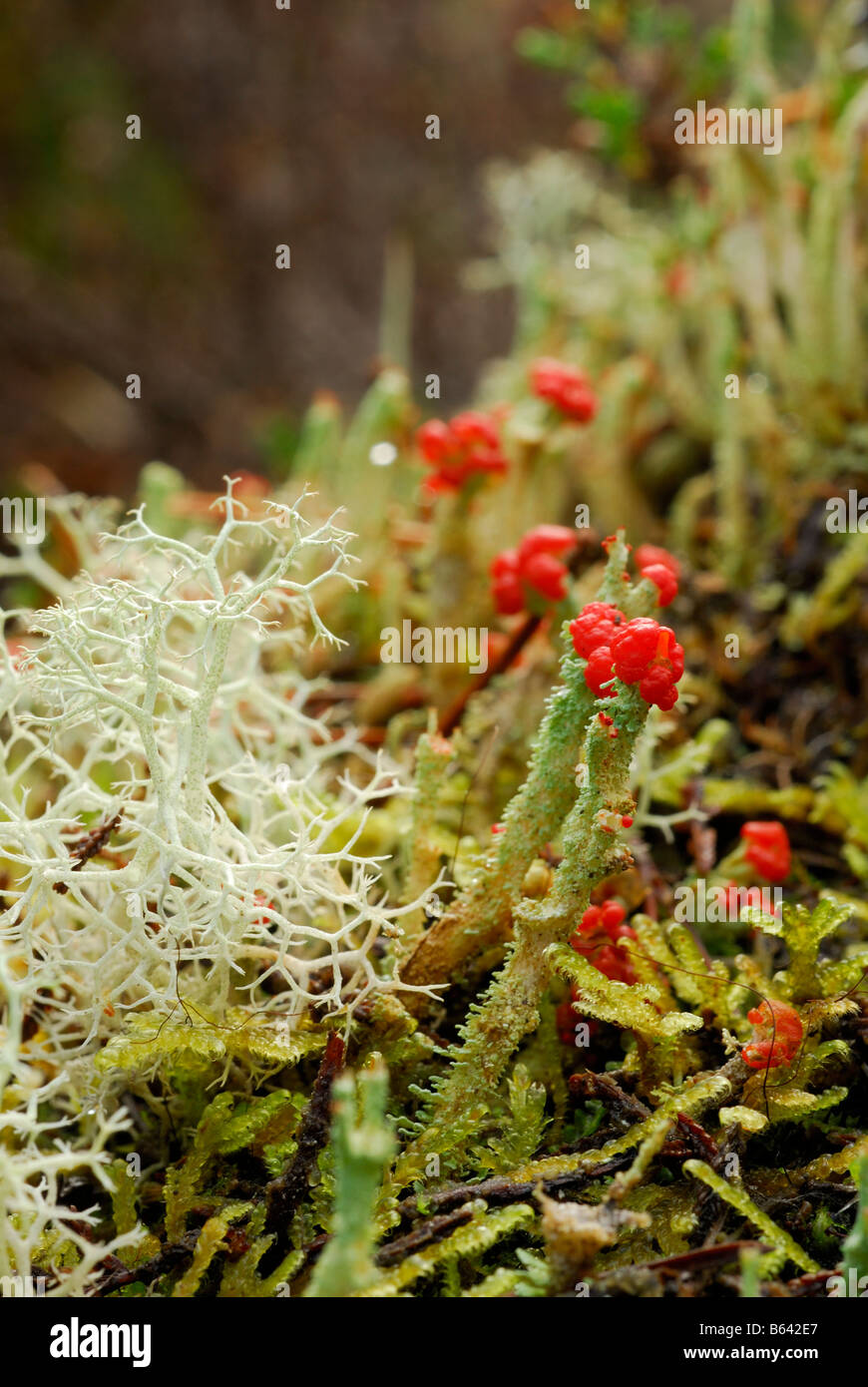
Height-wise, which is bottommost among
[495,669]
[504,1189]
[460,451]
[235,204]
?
[504,1189]

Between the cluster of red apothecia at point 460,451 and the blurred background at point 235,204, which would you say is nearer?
the cluster of red apothecia at point 460,451

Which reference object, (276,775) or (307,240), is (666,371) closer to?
(276,775)

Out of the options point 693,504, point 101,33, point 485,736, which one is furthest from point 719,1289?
point 101,33

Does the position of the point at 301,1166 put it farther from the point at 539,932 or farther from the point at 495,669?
the point at 495,669

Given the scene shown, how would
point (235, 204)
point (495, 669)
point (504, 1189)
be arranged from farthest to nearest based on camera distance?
point (235, 204)
point (495, 669)
point (504, 1189)

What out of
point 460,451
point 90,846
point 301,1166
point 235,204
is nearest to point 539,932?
point 301,1166

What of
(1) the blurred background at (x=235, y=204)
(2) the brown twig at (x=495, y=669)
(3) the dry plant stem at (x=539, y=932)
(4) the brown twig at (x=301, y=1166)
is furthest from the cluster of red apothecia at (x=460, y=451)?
(1) the blurred background at (x=235, y=204)

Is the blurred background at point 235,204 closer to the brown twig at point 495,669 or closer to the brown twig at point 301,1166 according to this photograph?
the brown twig at point 495,669
